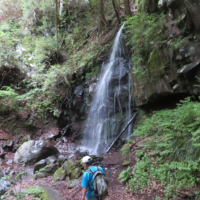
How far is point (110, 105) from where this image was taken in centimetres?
979

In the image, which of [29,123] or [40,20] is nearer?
[29,123]

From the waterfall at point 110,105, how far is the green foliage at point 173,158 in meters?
3.55

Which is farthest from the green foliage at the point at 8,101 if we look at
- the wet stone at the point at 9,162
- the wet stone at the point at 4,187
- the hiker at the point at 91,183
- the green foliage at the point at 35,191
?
the hiker at the point at 91,183

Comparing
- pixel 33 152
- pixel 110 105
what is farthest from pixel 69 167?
pixel 110 105

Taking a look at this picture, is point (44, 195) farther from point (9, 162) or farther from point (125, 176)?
point (9, 162)

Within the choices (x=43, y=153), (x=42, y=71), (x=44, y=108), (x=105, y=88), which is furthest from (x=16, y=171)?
(x=42, y=71)

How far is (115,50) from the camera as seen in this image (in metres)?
11.3

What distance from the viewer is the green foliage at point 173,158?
369cm

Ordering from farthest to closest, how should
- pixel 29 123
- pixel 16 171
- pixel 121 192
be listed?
pixel 29 123, pixel 16 171, pixel 121 192

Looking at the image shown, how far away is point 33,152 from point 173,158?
7.59m

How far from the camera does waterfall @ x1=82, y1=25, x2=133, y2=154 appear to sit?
9070mm

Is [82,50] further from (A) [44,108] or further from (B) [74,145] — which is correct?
(B) [74,145]

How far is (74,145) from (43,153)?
231 cm

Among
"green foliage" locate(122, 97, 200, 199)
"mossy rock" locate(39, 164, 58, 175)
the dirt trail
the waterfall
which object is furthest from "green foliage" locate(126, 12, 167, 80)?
"mossy rock" locate(39, 164, 58, 175)
